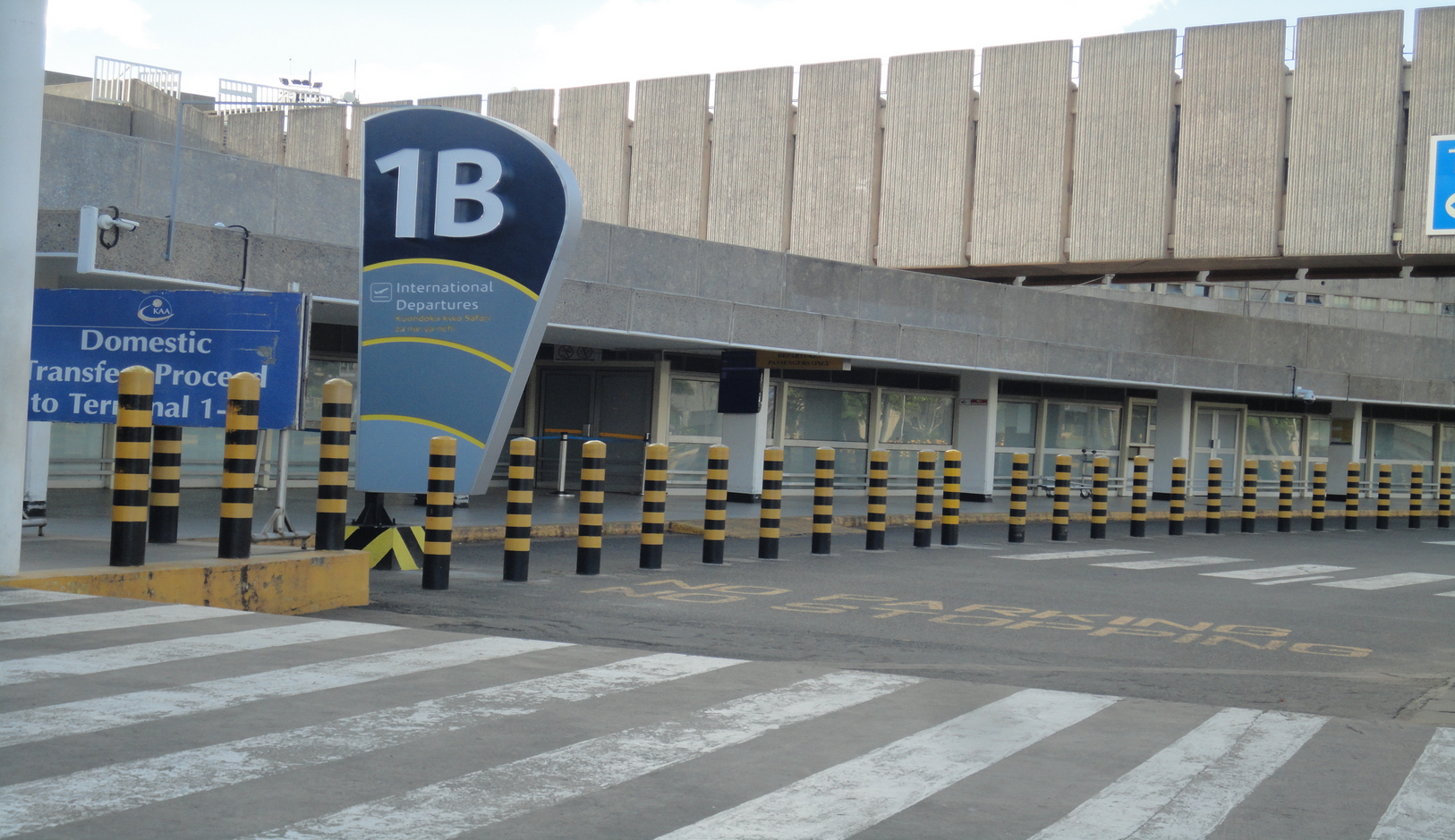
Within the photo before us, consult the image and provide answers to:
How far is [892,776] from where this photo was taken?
4719 mm

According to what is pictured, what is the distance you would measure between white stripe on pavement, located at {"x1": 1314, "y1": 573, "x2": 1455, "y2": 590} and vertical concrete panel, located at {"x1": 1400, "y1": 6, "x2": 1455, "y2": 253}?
19081 millimetres

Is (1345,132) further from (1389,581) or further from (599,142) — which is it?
(599,142)

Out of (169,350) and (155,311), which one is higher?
(155,311)

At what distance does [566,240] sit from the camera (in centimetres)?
1191

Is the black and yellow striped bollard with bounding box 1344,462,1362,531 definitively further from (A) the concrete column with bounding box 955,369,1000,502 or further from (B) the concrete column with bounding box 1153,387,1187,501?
(A) the concrete column with bounding box 955,369,1000,502

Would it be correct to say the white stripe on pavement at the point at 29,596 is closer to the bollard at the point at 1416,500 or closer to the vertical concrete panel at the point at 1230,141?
the bollard at the point at 1416,500

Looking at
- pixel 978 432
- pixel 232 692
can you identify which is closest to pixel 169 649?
pixel 232 692

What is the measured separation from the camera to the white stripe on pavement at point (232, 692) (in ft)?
15.9

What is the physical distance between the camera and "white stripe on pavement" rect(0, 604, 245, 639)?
655cm

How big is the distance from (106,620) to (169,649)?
2.92 feet

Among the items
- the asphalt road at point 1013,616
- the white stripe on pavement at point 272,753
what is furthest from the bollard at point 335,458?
the white stripe on pavement at point 272,753

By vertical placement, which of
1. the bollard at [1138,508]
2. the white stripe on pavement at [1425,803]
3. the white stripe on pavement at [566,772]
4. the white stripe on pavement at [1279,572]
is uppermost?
the bollard at [1138,508]

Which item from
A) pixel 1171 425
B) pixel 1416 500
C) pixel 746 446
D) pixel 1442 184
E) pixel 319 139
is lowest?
pixel 1416 500

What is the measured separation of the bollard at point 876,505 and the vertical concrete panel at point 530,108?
29073 millimetres
